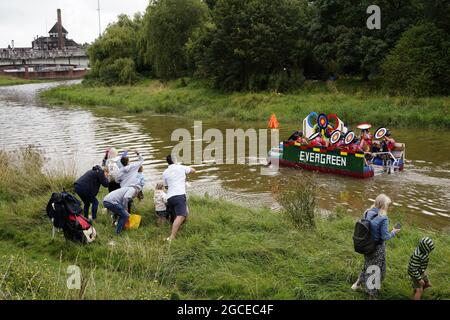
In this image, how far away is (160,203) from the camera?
10531mm

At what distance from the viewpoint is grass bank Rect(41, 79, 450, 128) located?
93.6ft

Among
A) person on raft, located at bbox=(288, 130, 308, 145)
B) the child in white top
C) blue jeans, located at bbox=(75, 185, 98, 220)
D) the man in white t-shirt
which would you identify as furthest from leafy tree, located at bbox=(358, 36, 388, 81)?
blue jeans, located at bbox=(75, 185, 98, 220)

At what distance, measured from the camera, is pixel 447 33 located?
31.1m

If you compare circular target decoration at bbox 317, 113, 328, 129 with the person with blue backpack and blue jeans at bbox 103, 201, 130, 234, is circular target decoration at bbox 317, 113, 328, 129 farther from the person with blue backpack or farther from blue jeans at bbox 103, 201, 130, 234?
the person with blue backpack

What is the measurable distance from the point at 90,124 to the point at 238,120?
10129 mm

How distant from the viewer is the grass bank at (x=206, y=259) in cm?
734

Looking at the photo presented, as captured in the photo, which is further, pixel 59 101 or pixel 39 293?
pixel 59 101

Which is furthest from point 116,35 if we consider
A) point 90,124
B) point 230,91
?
point 90,124

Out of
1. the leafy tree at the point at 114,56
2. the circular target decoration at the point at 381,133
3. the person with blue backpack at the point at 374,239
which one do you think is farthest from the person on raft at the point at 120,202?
the leafy tree at the point at 114,56

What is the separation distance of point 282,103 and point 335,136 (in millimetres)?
17128

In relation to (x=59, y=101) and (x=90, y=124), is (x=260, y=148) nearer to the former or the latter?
(x=90, y=124)

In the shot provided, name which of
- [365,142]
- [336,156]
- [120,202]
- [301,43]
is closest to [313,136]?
[336,156]

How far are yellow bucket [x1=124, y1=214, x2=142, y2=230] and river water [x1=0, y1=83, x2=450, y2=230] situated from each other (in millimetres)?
4510
